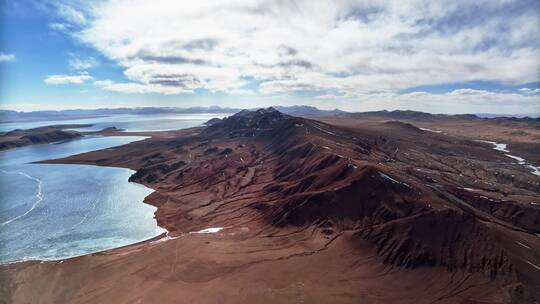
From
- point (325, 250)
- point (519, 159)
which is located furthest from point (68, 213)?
point (519, 159)

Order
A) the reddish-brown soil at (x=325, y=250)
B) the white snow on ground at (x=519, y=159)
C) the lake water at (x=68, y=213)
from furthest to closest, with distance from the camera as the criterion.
Result: the white snow on ground at (x=519, y=159) < the lake water at (x=68, y=213) < the reddish-brown soil at (x=325, y=250)

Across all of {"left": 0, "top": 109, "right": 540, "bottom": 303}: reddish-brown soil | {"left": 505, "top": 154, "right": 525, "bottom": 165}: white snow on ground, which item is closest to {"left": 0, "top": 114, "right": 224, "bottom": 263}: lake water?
{"left": 0, "top": 109, "right": 540, "bottom": 303}: reddish-brown soil

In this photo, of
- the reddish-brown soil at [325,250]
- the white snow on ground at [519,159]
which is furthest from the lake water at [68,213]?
the white snow on ground at [519,159]

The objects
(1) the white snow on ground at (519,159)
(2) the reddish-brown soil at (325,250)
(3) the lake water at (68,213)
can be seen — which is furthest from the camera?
(1) the white snow on ground at (519,159)

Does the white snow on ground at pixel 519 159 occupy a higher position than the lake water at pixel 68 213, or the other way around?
the white snow on ground at pixel 519 159

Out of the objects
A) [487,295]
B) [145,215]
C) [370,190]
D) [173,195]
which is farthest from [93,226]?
[487,295]

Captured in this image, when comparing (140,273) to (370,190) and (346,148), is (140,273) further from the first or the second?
(346,148)

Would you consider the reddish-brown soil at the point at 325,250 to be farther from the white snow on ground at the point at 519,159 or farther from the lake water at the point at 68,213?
the white snow on ground at the point at 519,159
